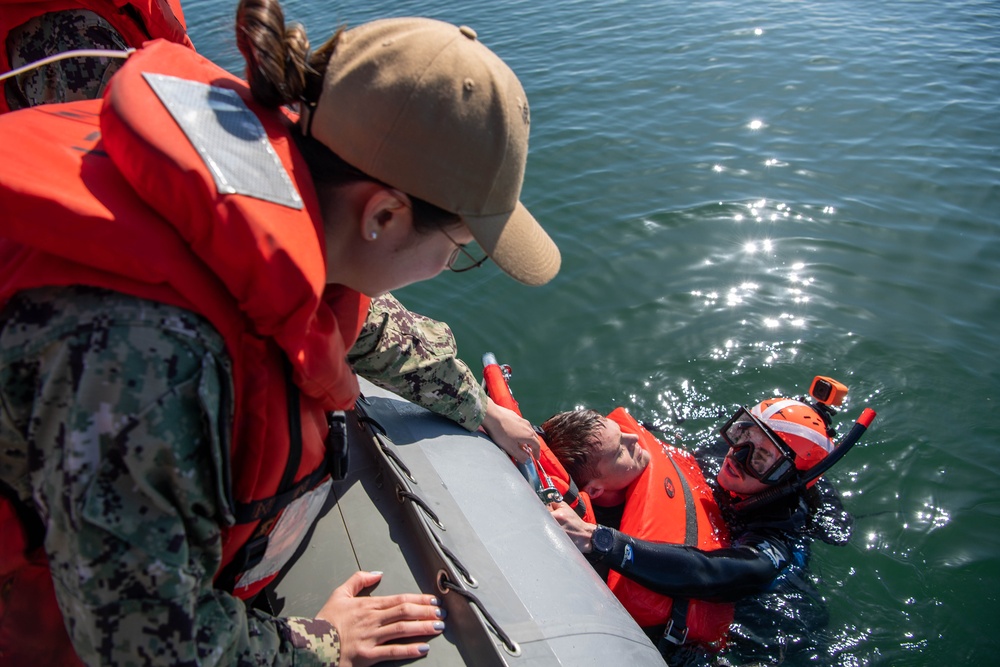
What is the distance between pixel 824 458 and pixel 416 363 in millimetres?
2261

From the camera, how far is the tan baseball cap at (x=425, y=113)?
4.04 ft

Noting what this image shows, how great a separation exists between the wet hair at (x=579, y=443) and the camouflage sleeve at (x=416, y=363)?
35.4 inches

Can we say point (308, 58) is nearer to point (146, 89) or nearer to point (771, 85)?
point (146, 89)

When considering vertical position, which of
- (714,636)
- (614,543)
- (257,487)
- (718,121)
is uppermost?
(257,487)

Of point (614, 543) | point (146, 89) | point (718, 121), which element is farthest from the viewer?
point (718, 121)

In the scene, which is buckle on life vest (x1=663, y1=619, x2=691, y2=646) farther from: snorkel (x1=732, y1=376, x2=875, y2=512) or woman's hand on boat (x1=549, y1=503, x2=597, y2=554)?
snorkel (x1=732, y1=376, x2=875, y2=512)

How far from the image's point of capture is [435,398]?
2.62m

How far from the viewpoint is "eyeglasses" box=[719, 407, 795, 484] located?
3.35 metres

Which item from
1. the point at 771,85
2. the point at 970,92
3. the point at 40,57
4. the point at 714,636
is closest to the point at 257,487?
the point at 40,57

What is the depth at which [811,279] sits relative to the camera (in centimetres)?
518

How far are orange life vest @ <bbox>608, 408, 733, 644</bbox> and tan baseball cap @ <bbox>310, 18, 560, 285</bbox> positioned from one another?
8.40ft

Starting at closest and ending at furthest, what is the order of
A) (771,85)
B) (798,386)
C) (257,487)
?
(257,487), (798,386), (771,85)

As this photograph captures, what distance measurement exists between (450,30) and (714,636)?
3.10 meters

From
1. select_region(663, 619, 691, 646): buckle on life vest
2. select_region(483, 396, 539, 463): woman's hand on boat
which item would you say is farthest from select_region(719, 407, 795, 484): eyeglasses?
select_region(483, 396, 539, 463): woman's hand on boat
